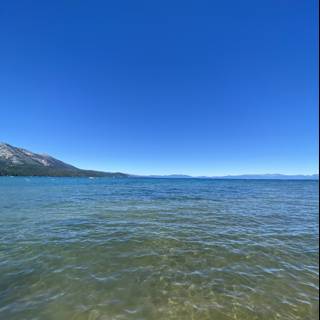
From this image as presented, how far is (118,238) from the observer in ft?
36.4

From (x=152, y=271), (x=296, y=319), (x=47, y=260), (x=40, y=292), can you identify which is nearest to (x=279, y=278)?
(x=296, y=319)

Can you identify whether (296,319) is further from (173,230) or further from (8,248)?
(8,248)

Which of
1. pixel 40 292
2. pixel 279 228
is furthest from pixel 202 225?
pixel 40 292

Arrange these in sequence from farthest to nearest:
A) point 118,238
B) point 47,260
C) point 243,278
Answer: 1. point 118,238
2. point 47,260
3. point 243,278

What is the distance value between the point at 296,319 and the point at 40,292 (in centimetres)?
670

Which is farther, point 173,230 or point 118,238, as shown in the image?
point 173,230

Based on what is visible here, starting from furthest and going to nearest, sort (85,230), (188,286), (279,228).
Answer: (279,228) < (85,230) < (188,286)

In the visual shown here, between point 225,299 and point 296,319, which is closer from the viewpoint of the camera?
point 296,319

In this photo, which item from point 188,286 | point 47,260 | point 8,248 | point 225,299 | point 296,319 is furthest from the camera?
point 8,248

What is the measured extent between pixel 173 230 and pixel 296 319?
8183 mm

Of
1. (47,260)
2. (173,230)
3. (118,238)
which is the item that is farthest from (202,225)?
(47,260)

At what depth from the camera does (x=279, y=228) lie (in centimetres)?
1368

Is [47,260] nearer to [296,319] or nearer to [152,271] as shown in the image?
[152,271]

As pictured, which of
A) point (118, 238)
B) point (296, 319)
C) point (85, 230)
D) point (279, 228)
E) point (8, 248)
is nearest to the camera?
point (296, 319)
